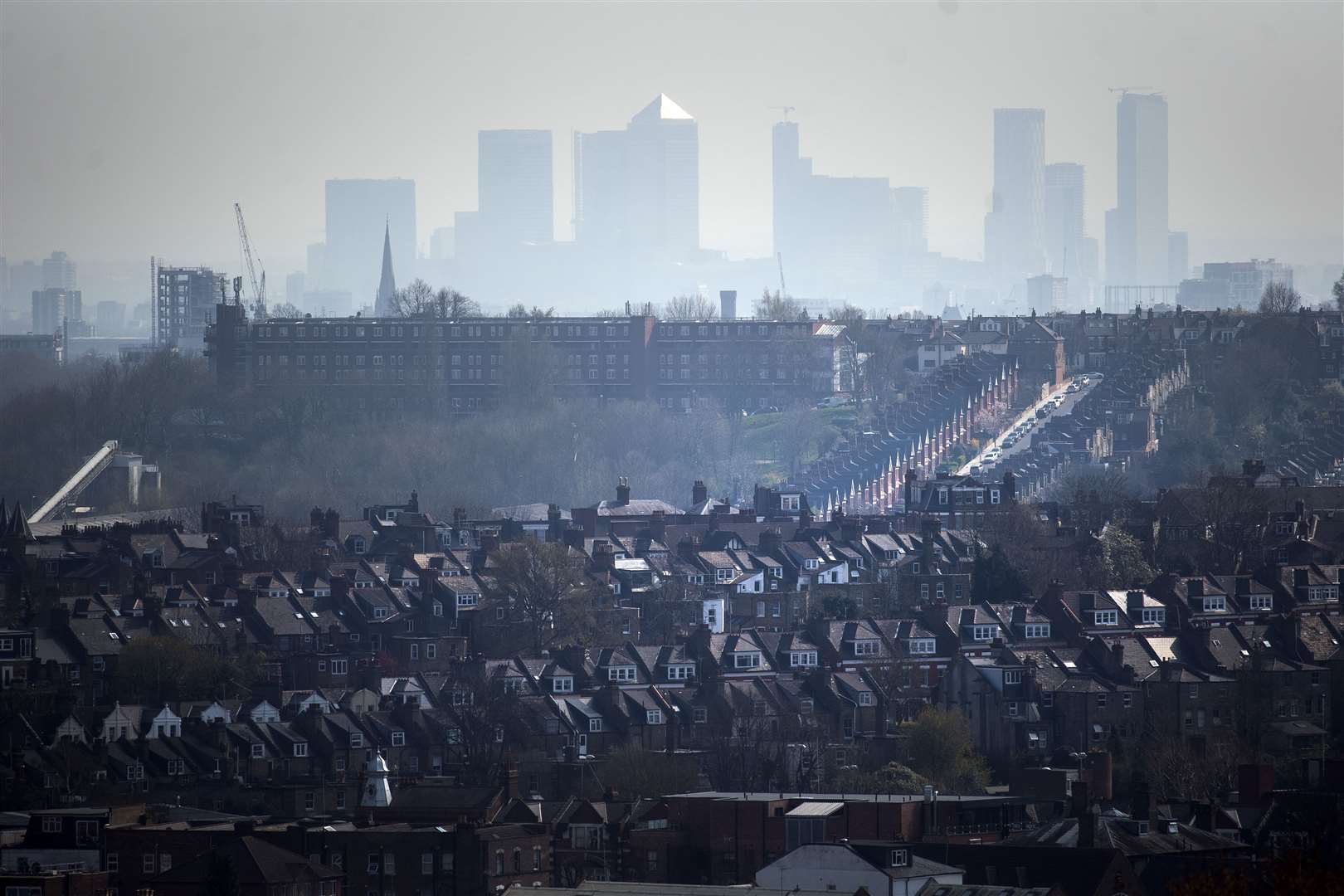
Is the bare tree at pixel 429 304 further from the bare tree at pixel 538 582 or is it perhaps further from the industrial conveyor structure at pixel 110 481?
the bare tree at pixel 538 582

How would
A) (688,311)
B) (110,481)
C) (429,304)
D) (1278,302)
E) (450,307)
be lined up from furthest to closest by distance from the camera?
(688,311) < (450,307) < (429,304) < (1278,302) < (110,481)

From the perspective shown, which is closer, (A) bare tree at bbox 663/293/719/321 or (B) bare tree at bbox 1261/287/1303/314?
(B) bare tree at bbox 1261/287/1303/314

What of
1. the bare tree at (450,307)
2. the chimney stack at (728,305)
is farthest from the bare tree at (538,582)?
the chimney stack at (728,305)

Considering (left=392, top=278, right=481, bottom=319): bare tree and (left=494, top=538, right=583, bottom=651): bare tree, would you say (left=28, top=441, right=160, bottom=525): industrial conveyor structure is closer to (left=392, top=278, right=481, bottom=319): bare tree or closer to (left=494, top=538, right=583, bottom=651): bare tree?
(left=392, top=278, right=481, bottom=319): bare tree

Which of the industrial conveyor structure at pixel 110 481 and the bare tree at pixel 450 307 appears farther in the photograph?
the bare tree at pixel 450 307

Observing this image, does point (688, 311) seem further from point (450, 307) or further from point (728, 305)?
point (450, 307)

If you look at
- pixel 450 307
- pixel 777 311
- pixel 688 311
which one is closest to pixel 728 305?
pixel 688 311

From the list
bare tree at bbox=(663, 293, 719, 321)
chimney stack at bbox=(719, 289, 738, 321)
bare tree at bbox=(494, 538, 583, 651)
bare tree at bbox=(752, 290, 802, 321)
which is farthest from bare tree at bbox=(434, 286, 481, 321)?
bare tree at bbox=(494, 538, 583, 651)

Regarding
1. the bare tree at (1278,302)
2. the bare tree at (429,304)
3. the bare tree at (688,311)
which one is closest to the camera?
the bare tree at (1278,302)

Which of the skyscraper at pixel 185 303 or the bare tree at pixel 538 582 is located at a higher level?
the skyscraper at pixel 185 303

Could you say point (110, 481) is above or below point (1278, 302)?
below

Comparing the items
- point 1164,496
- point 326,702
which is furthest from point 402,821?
point 1164,496
